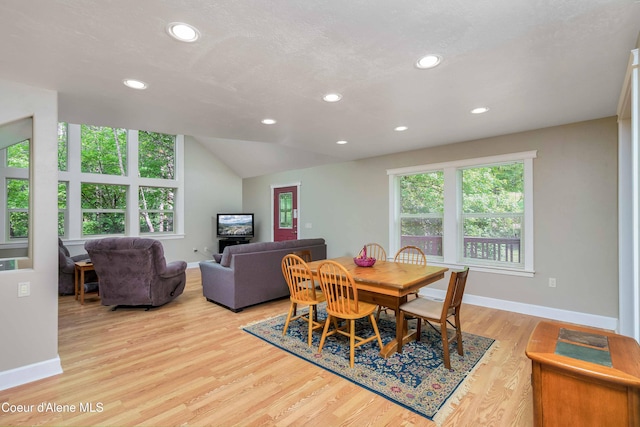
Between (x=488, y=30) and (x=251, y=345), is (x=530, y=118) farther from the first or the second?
(x=251, y=345)

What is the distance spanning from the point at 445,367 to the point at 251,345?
182 cm

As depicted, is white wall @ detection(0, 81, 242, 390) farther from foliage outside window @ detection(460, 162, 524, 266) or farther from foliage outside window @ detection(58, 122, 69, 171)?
foliage outside window @ detection(460, 162, 524, 266)

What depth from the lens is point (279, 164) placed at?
6879 mm

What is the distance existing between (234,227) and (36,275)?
16.7 feet

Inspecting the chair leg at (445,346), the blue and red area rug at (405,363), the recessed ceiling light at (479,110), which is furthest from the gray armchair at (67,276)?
the recessed ceiling light at (479,110)

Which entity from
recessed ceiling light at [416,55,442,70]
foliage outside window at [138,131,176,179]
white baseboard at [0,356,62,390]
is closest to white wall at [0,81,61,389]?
white baseboard at [0,356,62,390]

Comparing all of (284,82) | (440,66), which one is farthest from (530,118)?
(284,82)

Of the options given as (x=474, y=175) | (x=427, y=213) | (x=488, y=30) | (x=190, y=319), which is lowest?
(x=190, y=319)

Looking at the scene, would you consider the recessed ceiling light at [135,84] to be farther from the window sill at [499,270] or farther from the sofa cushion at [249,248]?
the window sill at [499,270]

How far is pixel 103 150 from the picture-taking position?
618 centimetres

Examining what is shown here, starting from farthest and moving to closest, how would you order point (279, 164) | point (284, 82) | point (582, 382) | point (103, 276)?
point (279, 164)
point (103, 276)
point (284, 82)
point (582, 382)

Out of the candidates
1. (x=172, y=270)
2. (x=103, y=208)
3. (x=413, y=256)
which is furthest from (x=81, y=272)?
(x=413, y=256)

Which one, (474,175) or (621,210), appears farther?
(474,175)

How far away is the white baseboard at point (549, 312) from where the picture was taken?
332cm
